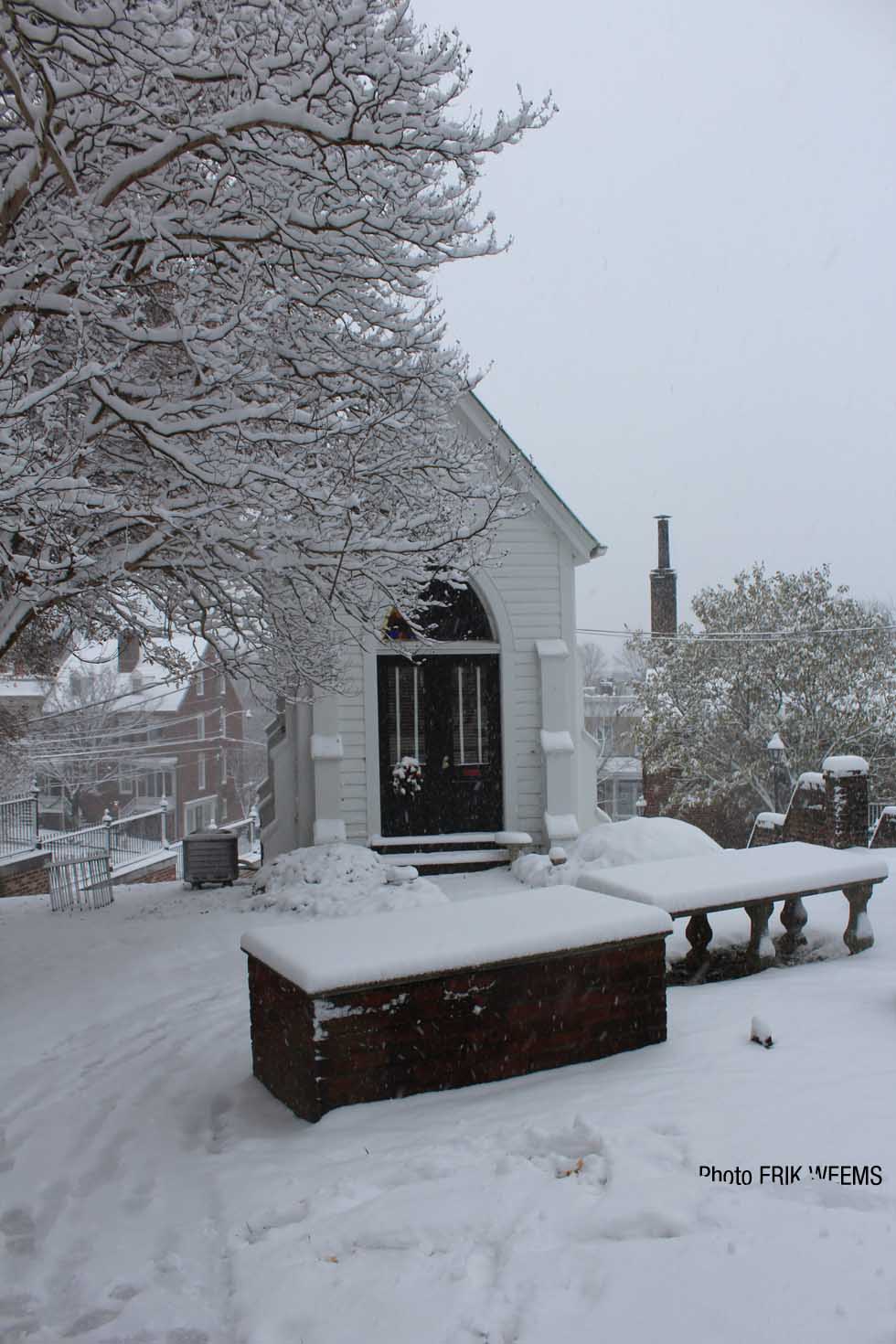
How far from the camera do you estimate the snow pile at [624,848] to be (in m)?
11.0

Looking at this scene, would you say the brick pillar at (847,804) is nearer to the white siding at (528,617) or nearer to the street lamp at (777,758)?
the white siding at (528,617)

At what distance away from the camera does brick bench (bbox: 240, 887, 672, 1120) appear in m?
4.24

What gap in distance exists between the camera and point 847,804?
37.4 feet

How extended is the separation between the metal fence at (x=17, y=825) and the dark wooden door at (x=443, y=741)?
29.0ft

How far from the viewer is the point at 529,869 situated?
1224 centimetres

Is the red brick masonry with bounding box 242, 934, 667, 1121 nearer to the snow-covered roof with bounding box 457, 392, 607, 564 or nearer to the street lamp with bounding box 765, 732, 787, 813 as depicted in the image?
the snow-covered roof with bounding box 457, 392, 607, 564

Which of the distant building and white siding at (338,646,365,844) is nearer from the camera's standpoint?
white siding at (338,646,365,844)

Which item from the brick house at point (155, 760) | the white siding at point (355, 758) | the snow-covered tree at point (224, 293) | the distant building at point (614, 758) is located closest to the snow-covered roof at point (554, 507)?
the white siding at point (355, 758)

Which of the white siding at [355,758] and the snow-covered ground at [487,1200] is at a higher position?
the white siding at [355,758]

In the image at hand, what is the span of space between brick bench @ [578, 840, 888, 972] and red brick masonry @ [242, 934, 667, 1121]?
3.91ft

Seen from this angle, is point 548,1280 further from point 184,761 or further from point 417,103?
point 184,761

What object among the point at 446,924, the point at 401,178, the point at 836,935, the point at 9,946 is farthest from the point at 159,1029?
the point at 401,178

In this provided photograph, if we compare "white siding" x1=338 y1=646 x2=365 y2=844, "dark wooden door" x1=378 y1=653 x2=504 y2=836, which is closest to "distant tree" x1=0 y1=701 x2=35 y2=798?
"white siding" x1=338 y1=646 x2=365 y2=844

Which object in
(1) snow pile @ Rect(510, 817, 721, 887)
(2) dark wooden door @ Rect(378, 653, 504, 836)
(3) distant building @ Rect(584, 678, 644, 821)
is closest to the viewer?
(1) snow pile @ Rect(510, 817, 721, 887)
